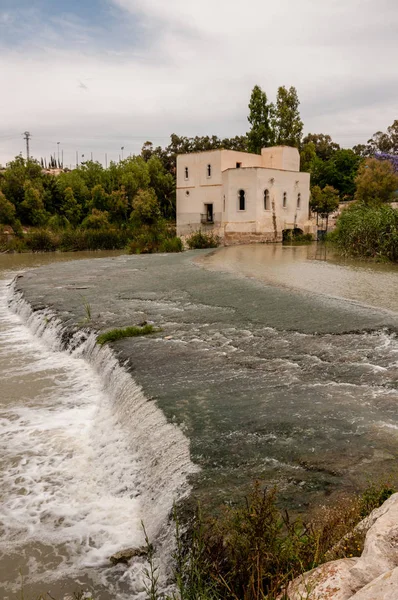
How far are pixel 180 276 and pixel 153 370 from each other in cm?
1052

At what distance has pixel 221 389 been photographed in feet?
23.7

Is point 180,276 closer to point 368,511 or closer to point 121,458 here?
point 121,458

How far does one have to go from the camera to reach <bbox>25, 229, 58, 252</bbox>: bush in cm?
3812

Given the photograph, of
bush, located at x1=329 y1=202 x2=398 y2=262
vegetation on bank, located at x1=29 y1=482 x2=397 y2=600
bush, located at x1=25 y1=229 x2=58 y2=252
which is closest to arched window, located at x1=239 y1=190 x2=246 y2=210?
bush, located at x1=329 y1=202 x2=398 y2=262

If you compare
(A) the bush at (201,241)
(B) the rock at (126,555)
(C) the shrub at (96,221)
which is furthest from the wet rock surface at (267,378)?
(C) the shrub at (96,221)

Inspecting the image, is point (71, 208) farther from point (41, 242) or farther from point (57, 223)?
point (41, 242)

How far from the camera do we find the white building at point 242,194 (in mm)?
36125

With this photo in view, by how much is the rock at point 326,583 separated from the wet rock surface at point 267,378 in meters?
1.42

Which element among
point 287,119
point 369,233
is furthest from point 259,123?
point 369,233

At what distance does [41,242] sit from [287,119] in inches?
960


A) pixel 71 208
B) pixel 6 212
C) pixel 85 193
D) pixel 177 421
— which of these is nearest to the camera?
pixel 177 421

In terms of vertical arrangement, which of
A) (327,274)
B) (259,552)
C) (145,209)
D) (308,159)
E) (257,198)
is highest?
(308,159)

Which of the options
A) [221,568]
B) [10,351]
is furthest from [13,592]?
[10,351]

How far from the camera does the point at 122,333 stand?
Result: 10.3 m
